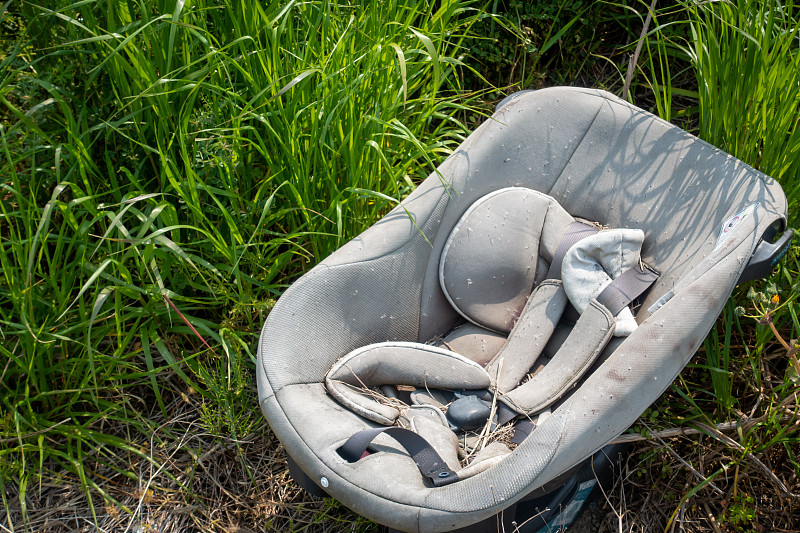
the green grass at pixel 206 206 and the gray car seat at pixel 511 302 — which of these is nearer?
the gray car seat at pixel 511 302

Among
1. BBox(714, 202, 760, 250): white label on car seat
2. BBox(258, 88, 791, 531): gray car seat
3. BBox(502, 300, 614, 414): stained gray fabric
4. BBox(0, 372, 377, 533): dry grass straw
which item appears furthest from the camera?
BBox(0, 372, 377, 533): dry grass straw

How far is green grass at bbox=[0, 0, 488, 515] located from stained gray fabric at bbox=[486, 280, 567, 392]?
A: 0.47 m

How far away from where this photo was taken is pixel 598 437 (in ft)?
4.73

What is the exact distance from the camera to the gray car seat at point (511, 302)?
1441 millimetres

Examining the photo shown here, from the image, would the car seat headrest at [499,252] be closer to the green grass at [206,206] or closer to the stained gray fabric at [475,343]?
the stained gray fabric at [475,343]

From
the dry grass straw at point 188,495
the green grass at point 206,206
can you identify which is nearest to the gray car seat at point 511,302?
the green grass at point 206,206

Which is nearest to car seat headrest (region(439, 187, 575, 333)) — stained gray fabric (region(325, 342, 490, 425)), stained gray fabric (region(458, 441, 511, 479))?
stained gray fabric (region(325, 342, 490, 425))

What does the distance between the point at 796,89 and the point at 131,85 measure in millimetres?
1718

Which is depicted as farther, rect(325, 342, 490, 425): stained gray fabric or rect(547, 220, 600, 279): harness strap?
rect(547, 220, 600, 279): harness strap

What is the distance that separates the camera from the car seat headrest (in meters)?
1.89

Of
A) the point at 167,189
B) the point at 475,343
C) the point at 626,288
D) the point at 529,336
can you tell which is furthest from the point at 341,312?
the point at 626,288

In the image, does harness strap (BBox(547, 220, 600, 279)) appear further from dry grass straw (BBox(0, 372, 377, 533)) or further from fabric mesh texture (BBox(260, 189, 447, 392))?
dry grass straw (BBox(0, 372, 377, 533))

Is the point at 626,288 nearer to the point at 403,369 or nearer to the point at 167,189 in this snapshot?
the point at 403,369

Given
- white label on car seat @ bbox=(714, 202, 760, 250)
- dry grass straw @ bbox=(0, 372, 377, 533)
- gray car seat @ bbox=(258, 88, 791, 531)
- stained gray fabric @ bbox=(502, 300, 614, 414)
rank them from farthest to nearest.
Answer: dry grass straw @ bbox=(0, 372, 377, 533) → stained gray fabric @ bbox=(502, 300, 614, 414) → white label on car seat @ bbox=(714, 202, 760, 250) → gray car seat @ bbox=(258, 88, 791, 531)
